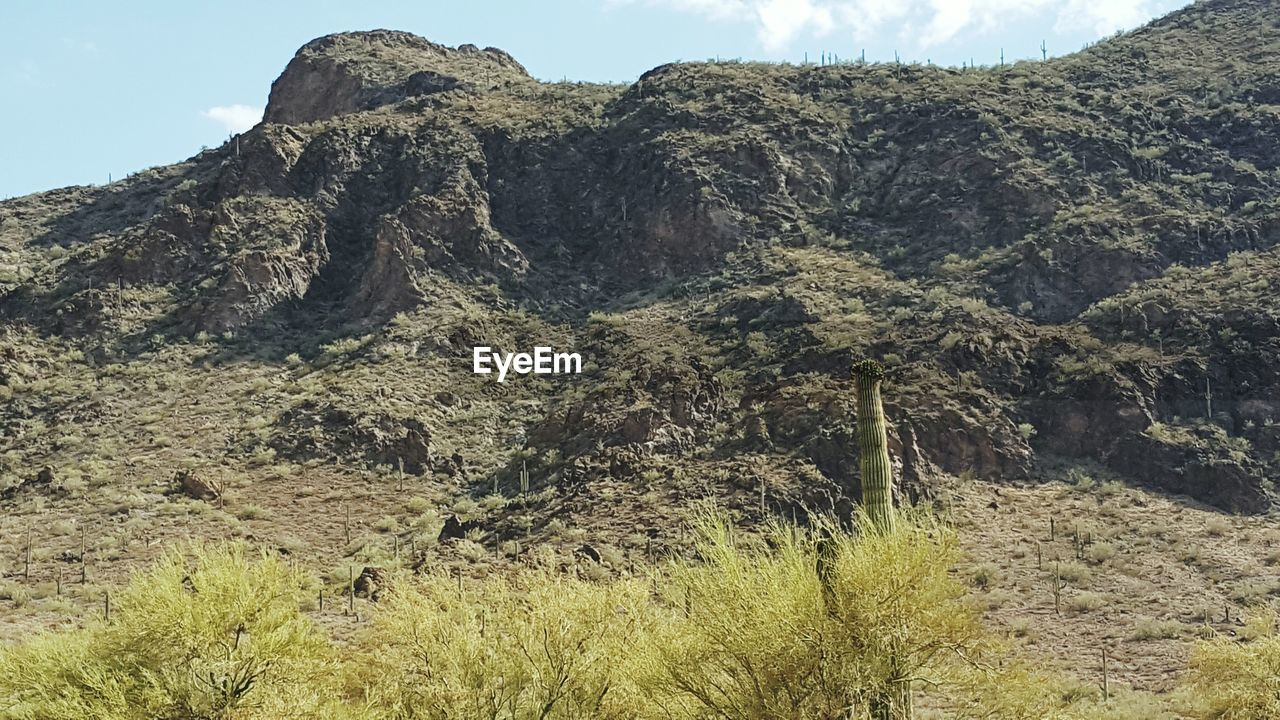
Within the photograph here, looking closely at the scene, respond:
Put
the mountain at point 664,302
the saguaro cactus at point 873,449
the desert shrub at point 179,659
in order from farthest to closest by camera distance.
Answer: the mountain at point 664,302, the desert shrub at point 179,659, the saguaro cactus at point 873,449

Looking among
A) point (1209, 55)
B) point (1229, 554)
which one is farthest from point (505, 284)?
point (1209, 55)

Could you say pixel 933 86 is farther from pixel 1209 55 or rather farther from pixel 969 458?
pixel 969 458

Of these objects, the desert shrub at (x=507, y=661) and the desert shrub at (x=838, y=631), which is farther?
the desert shrub at (x=507, y=661)

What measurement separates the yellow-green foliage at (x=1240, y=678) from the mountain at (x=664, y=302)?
54.0 ft

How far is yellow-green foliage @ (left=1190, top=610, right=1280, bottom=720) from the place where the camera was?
2280 centimetres

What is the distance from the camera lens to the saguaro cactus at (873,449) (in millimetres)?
19406

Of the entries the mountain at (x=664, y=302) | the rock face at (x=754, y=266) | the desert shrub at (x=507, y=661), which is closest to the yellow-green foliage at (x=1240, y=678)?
the desert shrub at (x=507, y=661)

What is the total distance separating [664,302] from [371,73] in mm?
37450

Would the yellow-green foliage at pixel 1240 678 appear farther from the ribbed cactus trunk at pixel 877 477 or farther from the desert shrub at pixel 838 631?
the ribbed cactus trunk at pixel 877 477

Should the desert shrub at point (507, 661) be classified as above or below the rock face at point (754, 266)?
below

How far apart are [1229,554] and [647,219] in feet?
104

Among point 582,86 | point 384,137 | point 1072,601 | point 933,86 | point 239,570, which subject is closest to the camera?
point 239,570

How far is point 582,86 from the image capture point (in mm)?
83312

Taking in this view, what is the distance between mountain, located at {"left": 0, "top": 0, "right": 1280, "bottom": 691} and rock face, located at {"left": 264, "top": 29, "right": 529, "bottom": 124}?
596 cm
